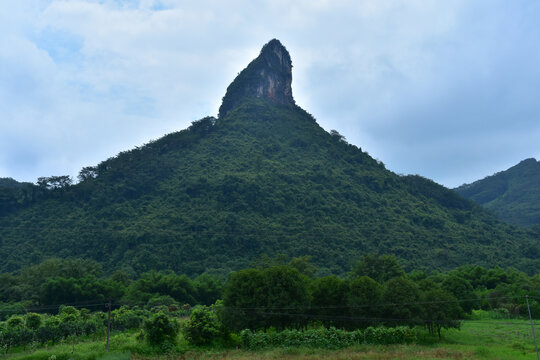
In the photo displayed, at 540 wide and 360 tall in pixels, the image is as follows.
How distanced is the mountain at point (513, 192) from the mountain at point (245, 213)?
25.3 m

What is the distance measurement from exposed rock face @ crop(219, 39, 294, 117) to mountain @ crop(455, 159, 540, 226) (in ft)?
268

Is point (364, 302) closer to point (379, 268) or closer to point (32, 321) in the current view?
point (379, 268)

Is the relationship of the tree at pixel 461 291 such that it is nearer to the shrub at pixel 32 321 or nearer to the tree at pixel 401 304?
the tree at pixel 401 304

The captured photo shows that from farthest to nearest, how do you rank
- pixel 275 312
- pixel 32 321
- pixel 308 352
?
pixel 275 312, pixel 32 321, pixel 308 352

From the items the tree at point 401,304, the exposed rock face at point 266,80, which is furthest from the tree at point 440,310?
the exposed rock face at point 266,80

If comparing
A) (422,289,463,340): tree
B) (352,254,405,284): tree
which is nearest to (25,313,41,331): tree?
(422,289,463,340): tree

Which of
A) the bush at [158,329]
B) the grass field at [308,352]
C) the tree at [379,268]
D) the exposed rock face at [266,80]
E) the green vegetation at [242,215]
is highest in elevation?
the exposed rock face at [266,80]

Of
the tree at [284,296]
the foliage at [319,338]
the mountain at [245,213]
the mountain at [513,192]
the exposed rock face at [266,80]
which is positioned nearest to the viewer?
the foliage at [319,338]

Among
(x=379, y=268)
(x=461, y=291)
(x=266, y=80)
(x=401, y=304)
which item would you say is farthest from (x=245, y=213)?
(x=266, y=80)

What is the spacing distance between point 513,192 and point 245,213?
109328 mm

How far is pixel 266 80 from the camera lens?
455 feet

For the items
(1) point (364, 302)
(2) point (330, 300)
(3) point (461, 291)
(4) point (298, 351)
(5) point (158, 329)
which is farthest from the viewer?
(3) point (461, 291)

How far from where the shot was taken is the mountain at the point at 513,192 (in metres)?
120

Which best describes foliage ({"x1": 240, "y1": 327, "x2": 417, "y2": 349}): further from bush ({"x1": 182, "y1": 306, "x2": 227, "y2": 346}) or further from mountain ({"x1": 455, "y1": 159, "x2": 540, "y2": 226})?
mountain ({"x1": 455, "y1": 159, "x2": 540, "y2": 226})
